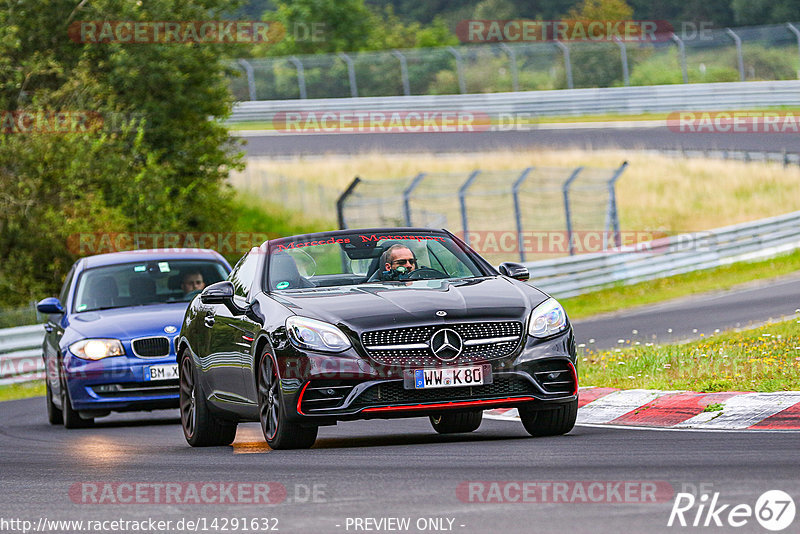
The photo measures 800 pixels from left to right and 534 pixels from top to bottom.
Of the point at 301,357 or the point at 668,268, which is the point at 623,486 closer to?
the point at 301,357

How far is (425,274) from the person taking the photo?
1061 centimetres

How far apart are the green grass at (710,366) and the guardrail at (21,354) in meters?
9.76

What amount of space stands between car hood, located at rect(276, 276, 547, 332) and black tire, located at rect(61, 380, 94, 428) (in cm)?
493

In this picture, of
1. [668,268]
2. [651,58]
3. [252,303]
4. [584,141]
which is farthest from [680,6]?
[252,303]

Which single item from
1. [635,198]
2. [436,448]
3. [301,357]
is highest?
[301,357]

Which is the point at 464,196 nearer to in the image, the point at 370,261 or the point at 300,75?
the point at 370,261

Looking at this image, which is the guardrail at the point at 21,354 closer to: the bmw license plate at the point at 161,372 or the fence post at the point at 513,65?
the bmw license plate at the point at 161,372

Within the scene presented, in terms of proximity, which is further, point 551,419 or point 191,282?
point 191,282

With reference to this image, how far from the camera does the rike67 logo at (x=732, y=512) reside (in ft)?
20.1

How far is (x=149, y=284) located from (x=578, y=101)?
33957mm

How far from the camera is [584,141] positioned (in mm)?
42750

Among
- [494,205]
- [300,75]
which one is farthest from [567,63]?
[494,205]

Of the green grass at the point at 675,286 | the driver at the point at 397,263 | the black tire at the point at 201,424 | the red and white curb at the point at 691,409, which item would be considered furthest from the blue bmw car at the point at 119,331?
the green grass at the point at 675,286

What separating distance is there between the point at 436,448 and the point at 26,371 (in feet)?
46.2
